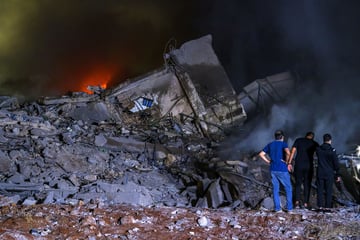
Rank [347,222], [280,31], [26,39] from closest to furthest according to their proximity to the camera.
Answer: [347,222]
[280,31]
[26,39]

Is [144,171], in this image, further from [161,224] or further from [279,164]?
[161,224]

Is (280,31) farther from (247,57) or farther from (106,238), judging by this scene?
(106,238)

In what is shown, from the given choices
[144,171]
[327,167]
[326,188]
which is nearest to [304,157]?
[327,167]

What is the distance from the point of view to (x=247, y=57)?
18438 mm

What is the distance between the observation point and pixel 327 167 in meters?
5.87

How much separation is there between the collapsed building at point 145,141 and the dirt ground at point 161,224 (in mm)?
1079

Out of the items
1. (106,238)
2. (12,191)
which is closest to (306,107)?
(12,191)

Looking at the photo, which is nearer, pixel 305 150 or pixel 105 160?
pixel 305 150

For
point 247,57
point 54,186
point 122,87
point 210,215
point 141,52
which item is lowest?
point 210,215

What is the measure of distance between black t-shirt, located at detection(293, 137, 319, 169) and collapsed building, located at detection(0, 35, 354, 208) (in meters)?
1.07

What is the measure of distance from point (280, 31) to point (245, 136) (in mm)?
8030

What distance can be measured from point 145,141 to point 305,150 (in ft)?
16.6

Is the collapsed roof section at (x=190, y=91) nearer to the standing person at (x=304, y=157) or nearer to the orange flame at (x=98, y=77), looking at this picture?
the standing person at (x=304, y=157)

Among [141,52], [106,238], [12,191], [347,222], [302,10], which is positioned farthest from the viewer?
[141,52]
